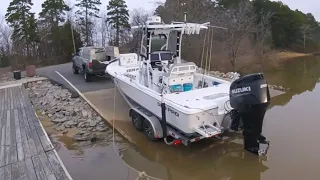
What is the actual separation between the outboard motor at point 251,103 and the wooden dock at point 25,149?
3.13 m

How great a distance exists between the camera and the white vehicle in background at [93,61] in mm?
11164

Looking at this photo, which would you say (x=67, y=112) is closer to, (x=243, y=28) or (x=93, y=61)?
(x=93, y=61)

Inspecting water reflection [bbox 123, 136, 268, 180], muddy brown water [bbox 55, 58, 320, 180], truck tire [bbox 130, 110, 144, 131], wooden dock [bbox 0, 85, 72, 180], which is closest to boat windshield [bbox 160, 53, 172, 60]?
truck tire [bbox 130, 110, 144, 131]

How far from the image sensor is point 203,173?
4.92m

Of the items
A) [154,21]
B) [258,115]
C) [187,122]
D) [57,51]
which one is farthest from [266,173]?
[57,51]

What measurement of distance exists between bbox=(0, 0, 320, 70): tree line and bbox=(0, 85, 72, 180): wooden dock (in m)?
12.0

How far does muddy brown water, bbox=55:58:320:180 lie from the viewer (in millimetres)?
4895

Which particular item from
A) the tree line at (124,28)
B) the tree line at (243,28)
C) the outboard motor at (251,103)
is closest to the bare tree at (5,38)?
the tree line at (124,28)

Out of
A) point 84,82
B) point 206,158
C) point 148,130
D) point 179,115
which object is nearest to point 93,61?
point 84,82

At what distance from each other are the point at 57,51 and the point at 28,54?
270 cm

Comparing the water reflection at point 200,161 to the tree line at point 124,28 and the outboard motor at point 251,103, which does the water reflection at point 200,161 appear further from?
the tree line at point 124,28

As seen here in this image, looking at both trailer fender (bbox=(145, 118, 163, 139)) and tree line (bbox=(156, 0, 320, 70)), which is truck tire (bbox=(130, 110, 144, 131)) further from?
tree line (bbox=(156, 0, 320, 70))

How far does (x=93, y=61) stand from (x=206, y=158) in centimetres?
721

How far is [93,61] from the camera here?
11117 millimetres
